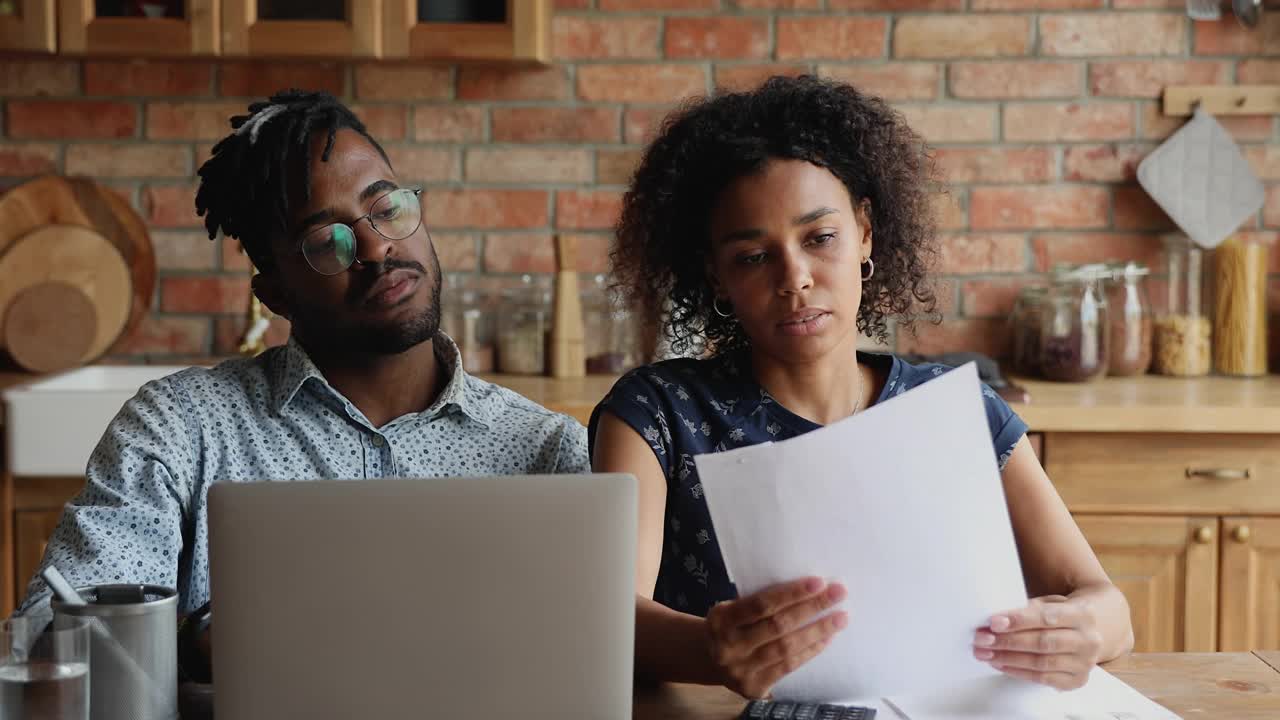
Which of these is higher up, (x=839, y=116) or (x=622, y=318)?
(x=839, y=116)

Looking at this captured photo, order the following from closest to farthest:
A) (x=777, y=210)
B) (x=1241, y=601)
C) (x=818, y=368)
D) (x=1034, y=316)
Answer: (x=777, y=210), (x=818, y=368), (x=1241, y=601), (x=1034, y=316)

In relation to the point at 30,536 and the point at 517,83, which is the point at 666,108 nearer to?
the point at 517,83

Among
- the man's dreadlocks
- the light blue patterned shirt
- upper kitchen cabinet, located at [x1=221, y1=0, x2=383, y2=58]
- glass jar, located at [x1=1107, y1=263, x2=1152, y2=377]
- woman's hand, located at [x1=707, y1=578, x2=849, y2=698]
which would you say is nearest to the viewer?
woman's hand, located at [x1=707, y1=578, x2=849, y2=698]

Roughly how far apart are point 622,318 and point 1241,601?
4.26ft

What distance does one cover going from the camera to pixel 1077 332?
8.70ft

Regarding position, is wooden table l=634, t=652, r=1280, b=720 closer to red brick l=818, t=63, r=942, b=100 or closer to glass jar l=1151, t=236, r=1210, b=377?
glass jar l=1151, t=236, r=1210, b=377

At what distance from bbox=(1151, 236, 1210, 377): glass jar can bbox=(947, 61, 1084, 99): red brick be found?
39 centimetres

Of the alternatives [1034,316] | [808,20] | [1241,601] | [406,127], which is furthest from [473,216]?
[1241,601]

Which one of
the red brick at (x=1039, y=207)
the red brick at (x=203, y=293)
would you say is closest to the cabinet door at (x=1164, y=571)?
the red brick at (x=1039, y=207)

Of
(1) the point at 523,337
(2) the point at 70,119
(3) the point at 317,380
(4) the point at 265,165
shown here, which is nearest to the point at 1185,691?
(3) the point at 317,380

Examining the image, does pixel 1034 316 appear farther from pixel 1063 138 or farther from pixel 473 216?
pixel 473 216

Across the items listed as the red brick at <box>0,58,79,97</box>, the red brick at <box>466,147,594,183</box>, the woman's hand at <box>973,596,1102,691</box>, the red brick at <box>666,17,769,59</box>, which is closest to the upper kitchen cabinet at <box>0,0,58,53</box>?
the red brick at <box>0,58,79,97</box>

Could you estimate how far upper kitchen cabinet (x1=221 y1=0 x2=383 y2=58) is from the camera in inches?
103

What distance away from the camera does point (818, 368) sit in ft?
4.89
